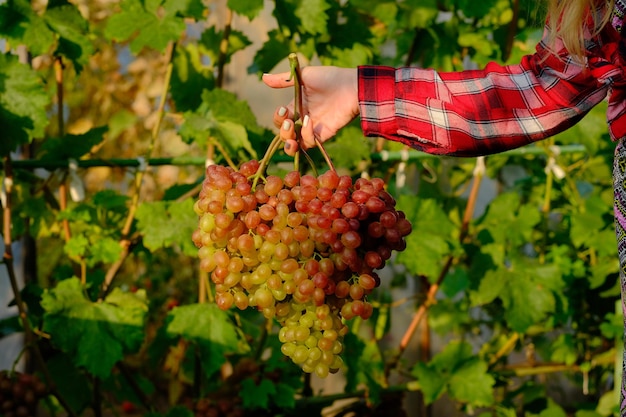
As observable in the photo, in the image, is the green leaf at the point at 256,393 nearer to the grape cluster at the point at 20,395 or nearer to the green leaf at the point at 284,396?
the green leaf at the point at 284,396

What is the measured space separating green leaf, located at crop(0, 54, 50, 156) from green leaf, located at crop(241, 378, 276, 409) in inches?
31.9

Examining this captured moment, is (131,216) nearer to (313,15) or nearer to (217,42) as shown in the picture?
(217,42)

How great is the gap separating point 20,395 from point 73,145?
62cm

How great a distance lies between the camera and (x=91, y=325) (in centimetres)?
184

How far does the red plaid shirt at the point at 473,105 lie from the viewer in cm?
115

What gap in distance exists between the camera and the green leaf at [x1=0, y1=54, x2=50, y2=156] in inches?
70.3

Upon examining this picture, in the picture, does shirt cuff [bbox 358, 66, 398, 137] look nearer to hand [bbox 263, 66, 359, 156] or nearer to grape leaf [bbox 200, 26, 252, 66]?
hand [bbox 263, 66, 359, 156]

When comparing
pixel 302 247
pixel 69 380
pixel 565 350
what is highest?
pixel 302 247

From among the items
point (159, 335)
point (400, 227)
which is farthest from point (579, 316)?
point (400, 227)

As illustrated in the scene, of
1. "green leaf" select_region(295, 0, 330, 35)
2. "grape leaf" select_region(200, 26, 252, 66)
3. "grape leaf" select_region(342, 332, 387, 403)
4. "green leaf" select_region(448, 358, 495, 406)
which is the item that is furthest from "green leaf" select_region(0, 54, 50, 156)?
"green leaf" select_region(448, 358, 495, 406)

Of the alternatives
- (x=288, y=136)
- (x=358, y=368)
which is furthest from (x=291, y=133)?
(x=358, y=368)

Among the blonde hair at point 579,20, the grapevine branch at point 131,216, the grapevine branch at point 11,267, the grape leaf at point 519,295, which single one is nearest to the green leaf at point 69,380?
the grapevine branch at point 11,267

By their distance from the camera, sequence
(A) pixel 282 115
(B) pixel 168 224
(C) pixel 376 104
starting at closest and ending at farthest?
(A) pixel 282 115 < (C) pixel 376 104 < (B) pixel 168 224

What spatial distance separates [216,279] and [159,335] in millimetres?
1150
